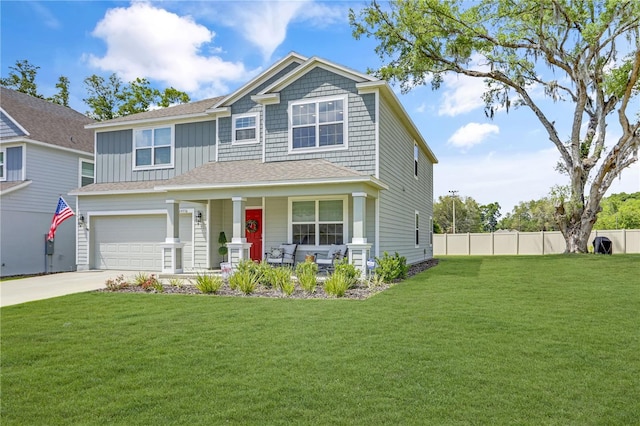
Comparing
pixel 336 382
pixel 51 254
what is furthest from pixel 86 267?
pixel 336 382

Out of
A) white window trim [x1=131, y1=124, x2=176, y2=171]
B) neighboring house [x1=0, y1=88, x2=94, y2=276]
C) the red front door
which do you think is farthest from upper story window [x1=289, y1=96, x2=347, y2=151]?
neighboring house [x1=0, y1=88, x2=94, y2=276]

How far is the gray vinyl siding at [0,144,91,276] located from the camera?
16248mm

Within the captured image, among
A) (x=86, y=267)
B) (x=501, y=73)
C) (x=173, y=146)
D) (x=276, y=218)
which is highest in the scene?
(x=501, y=73)

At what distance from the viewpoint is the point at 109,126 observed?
53.8 ft

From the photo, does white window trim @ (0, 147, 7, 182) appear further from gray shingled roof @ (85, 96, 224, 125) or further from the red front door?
the red front door

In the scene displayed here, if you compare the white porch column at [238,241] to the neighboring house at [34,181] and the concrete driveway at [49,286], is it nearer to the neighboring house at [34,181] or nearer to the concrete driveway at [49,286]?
the concrete driveway at [49,286]

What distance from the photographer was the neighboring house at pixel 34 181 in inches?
645

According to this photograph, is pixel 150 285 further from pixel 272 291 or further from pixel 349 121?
pixel 349 121

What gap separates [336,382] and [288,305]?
3943 millimetres

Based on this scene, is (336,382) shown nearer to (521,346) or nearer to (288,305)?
(521,346)

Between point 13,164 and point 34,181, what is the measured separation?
3.81 feet

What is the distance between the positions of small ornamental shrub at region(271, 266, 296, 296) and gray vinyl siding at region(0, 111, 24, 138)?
14.0 metres

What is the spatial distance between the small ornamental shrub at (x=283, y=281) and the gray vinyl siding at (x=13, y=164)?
1337 cm

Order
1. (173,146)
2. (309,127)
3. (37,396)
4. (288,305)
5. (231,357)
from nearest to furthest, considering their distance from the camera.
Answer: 1. (37,396)
2. (231,357)
3. (288,305)
4. (309,127)
5. (173,146)
